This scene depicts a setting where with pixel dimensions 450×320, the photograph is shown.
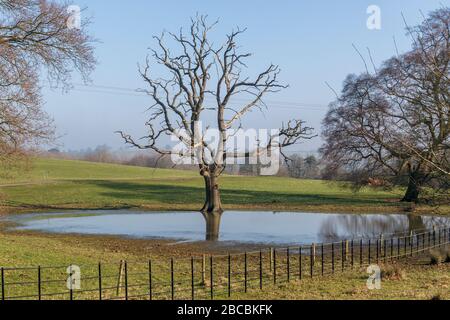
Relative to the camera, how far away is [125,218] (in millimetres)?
31859

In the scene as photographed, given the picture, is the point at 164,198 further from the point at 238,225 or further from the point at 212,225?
the point at 238,225

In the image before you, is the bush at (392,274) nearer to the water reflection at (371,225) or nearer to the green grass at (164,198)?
the water reflection at (371,225)

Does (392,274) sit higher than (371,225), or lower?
higher

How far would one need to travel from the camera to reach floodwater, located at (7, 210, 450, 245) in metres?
23.7

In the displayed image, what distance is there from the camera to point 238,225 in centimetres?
2797

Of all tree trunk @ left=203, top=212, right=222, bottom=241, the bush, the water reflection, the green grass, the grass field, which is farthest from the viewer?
the green grass

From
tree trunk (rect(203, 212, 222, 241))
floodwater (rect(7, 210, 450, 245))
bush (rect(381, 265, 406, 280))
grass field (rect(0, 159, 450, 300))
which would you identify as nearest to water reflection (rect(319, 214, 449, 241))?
floodwater (rect(7, 210, 450, 245))

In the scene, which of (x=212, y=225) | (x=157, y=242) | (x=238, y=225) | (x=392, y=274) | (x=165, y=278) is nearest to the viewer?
(x=392, y=274)

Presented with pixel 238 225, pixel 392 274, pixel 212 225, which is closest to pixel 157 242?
pixel 212 225

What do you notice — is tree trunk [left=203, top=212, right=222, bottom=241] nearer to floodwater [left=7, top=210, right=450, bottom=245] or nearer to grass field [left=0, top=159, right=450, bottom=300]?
floodwater [left=7, top=210, right=450, bottom=245]

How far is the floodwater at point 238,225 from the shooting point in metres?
23.7
